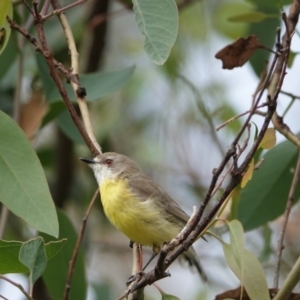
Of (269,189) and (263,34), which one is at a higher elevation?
(263,34)

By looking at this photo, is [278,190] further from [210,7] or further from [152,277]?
[210,7]

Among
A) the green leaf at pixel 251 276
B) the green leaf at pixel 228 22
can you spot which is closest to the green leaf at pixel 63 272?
the green leaf at pixel 251 276

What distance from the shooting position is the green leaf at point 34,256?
1.84 m

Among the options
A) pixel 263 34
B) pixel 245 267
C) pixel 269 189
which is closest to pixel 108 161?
pixel 269 189

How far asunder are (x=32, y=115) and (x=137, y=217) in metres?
0.64

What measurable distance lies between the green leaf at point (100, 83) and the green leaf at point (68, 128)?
13 centimetres

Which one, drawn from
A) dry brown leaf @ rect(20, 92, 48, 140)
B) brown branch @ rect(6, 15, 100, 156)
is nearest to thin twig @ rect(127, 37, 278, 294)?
brown branch @ rect(6, 15, 100, 156)

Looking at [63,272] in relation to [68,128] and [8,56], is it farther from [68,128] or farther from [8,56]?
[8,56]

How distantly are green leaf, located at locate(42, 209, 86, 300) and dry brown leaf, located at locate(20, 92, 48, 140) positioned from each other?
41cm

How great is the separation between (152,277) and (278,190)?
1176mm

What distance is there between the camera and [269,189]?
2826 mm

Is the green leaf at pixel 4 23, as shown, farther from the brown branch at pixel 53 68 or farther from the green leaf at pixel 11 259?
the green leaf at pixel 11 259

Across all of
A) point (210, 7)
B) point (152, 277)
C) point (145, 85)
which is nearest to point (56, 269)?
point (152, 277)

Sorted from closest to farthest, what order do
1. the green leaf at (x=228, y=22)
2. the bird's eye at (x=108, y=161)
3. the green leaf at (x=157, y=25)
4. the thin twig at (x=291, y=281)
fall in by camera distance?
the thin twig at (x=291, y=281) → the green leaf at (x=157, y=25) → the bird's eye at (x=108, y=161) → the green leaf at (x=228, y=22)
